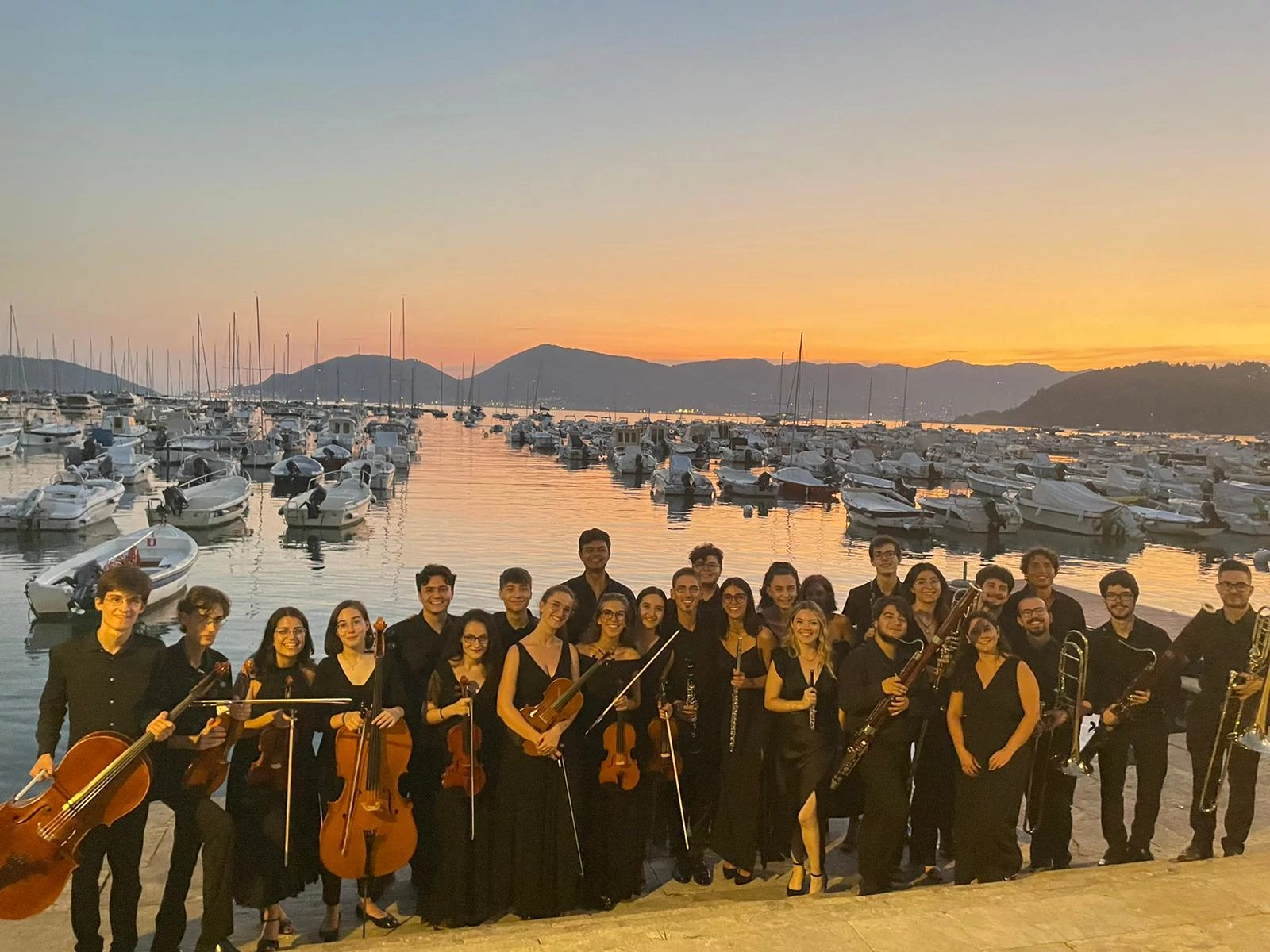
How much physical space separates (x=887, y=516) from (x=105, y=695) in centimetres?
3886

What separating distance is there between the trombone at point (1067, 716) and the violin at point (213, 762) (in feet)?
14.5

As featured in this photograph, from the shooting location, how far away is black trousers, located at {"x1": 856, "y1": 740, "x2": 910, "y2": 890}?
15.8 feet

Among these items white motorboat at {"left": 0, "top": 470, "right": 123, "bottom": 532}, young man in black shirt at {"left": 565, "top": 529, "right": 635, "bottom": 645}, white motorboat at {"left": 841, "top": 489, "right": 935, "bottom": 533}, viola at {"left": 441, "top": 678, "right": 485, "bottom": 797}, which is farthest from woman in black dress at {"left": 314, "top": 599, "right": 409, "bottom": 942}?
white motorboat at {"left": 841, "top": 489, "right": 935, "bottom": 533}

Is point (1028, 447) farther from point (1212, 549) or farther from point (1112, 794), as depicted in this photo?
point (1112, 794)

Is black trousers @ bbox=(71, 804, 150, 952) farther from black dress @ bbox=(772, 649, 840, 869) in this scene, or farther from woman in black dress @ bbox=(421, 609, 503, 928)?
black dress @ bbox=(772, 649, 840, 869)

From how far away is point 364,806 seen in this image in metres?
4.21

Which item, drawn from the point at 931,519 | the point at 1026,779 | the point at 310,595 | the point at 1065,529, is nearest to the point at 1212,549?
the point at 1065,529

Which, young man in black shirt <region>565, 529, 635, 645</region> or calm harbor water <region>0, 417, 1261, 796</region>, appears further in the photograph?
calm harbor water <region>0, 417, 1261, 796</region>

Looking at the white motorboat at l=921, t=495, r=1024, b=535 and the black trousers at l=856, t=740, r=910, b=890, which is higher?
the black trousers at l=856, t=740, r=910, b=890

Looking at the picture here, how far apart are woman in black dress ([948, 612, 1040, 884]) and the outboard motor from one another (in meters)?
30.4

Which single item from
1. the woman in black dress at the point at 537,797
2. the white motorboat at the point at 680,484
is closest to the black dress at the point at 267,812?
the woman in black dress at the point at 537,797

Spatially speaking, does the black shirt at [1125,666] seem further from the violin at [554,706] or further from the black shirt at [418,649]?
the black shirt at [418,649]

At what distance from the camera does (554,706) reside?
4.43 m

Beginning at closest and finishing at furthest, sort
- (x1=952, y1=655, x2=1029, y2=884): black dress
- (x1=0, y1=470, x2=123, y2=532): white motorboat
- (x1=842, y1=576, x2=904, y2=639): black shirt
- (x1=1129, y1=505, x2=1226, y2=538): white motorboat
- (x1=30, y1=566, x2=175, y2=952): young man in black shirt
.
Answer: (x1=30, y1=566, x2=175, y2=952): young man in black shirt → (x1=952, y1=655, x2=1029, y2=884): black dress → (x1=842, y1=576, x2=904, y2=639): black shirt → (x1=0, y1=470, x2=123, y2=532): white motorboat → (x1=1129, y1=505, x2=1226, y2=538): white motorboat
